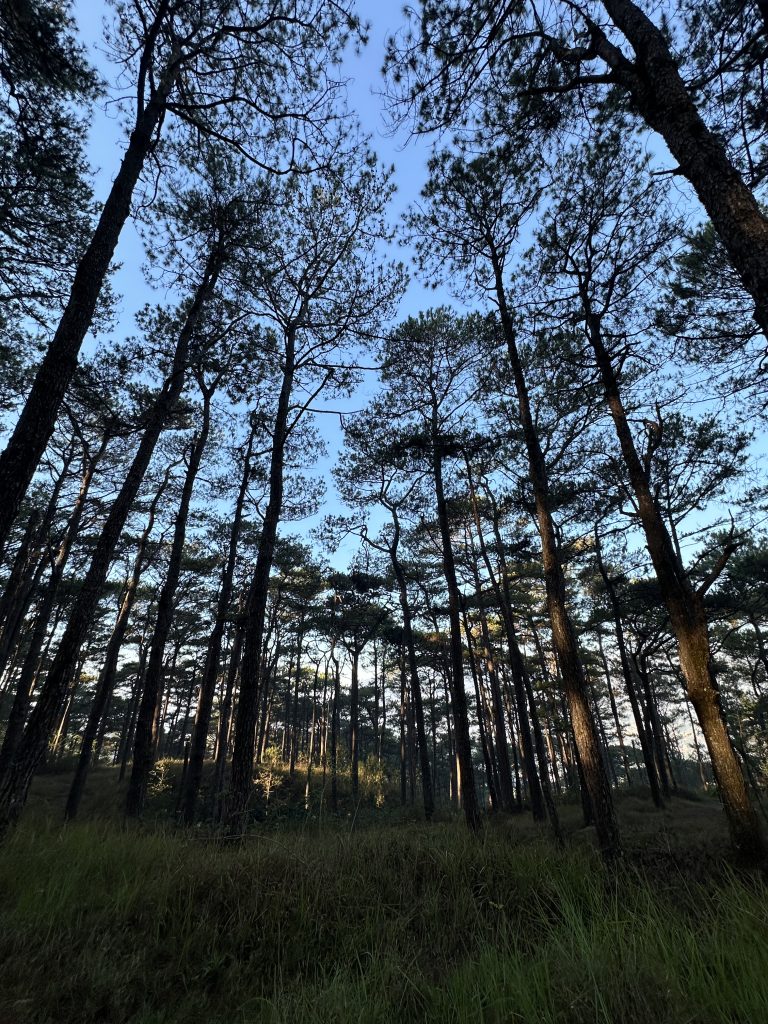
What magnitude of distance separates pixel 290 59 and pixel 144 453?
6.59m

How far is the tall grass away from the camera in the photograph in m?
1.96

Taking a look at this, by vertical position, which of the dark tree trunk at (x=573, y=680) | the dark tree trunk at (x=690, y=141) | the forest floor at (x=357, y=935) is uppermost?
the dark tree trunk at (x=690, y=141)

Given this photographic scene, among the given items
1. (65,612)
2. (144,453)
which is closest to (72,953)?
(144,453)

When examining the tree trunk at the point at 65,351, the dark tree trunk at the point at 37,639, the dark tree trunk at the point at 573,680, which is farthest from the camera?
the dark tree trunk at the point at 37,639

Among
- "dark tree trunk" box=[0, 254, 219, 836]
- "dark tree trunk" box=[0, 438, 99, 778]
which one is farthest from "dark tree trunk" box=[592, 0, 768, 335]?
"dark tree trunk" box=[0, 438, 99, 778]

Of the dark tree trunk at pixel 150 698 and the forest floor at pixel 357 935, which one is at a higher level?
the dark tree trunk at pixel 150 698

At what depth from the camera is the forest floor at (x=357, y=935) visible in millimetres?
1970

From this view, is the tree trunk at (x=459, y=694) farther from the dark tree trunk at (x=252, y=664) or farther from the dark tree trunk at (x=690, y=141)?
the dark tree trunk at (x=690, y=141)

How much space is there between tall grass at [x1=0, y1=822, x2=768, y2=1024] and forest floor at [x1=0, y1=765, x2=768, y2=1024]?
0.04ft

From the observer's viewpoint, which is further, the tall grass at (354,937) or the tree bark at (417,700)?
the tree bark at (417,700)

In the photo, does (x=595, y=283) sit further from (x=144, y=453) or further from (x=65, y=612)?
(x=65, y=612)

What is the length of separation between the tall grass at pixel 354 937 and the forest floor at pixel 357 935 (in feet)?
0.04

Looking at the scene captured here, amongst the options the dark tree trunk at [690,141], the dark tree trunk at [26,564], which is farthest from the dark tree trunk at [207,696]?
the dark tree trunk at [690,141]

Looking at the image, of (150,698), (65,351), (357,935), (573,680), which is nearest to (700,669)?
(573,680)
